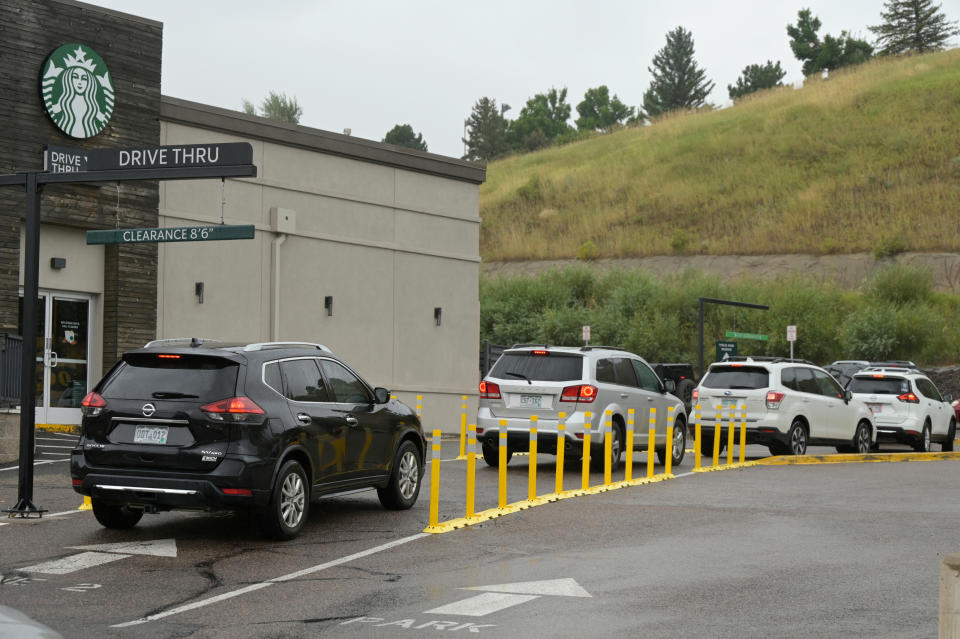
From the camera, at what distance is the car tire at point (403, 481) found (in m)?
13.0

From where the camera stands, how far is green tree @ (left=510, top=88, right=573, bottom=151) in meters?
133

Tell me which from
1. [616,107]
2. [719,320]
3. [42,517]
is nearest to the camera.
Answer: [42,517]

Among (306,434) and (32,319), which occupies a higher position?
(32,319)

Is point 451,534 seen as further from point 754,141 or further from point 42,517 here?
point 754,141

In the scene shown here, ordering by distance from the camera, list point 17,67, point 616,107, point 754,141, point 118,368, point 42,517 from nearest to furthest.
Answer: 1. point 118,368
2. point 42,517
3. point 17,67
4. point 754,141
5. point 616,107

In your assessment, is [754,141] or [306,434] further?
[754,141]

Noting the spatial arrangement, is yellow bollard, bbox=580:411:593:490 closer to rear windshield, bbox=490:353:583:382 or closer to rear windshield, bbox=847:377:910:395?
rear windshield, bbox=490:353:583:382

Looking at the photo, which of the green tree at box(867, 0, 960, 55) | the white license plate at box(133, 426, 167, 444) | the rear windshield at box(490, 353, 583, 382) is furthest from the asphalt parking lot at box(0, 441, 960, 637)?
the green tree at box(867, 0, 960, 55)

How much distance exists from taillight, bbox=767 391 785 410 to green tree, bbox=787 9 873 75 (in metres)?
98.1

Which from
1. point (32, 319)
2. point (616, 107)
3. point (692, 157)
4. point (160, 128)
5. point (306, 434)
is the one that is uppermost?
point (616, 107)

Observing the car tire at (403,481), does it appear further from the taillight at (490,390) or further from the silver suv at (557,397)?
the taillight at (490,390)

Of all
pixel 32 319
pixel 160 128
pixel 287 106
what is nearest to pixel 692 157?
pixel 287 106

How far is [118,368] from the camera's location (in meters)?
11.1

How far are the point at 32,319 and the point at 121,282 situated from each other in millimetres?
10272
